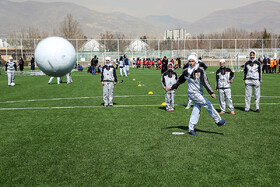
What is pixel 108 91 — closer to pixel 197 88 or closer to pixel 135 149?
pixel 197 88

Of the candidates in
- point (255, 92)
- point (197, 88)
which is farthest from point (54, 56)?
point (255, 92)

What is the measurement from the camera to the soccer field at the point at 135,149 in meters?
5.98

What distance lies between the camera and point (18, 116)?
12.5m

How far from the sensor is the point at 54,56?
8859 mm

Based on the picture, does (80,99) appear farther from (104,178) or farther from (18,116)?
(104,178)

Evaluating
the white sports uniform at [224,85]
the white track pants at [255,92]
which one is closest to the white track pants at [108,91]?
the white sports uniform at [224,85]

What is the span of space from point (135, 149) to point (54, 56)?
10.9ft

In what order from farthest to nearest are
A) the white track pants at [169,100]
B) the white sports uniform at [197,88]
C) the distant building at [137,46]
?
the distant building at [137,46]
the white track pants at [169,100]
the white sports uniform at [197,88]

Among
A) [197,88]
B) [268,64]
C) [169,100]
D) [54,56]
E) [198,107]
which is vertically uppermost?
[54,56]

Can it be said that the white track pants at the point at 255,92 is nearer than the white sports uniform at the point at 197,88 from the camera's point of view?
No

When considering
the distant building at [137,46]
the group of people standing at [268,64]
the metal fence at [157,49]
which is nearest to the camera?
the group of people standing at [268,64]

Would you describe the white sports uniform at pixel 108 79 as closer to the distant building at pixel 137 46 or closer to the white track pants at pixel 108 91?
the white track pants at pixel 108 91

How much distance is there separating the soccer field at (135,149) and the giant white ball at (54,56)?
1.87m

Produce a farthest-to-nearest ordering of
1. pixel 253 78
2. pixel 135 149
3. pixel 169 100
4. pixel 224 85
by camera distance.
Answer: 1. pixel 169 100
2. pixel 253 78
3. pixel 224 85
4. pixel 135 149
